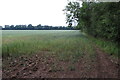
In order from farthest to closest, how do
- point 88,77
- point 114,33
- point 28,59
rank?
point 114,33
point 28,59
point 88,77

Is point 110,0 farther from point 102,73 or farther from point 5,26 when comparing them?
point 5,26

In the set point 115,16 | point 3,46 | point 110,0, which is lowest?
point 3,46

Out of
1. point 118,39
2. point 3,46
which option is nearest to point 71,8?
point 118,39

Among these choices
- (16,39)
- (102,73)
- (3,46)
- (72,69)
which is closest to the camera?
(102,73)

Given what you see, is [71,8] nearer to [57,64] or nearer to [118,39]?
[118,39]

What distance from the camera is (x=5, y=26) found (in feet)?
12.5

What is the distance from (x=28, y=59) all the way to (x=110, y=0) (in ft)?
9.47

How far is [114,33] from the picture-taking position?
15.1 feet

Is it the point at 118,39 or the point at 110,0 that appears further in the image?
the point at 118,39

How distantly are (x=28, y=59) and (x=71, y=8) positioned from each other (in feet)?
45.1

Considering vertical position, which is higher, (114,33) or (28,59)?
(114,33)

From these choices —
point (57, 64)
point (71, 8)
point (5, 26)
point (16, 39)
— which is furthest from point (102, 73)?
point (71, 8)

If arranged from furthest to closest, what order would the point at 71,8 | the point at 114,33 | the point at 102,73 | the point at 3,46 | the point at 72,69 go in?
the point at 71,8 < the point at 114,33 < the point at 3,46 < the point at 72,69 < the point at 102,73

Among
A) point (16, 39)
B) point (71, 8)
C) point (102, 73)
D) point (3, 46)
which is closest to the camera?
point (102, 73)
